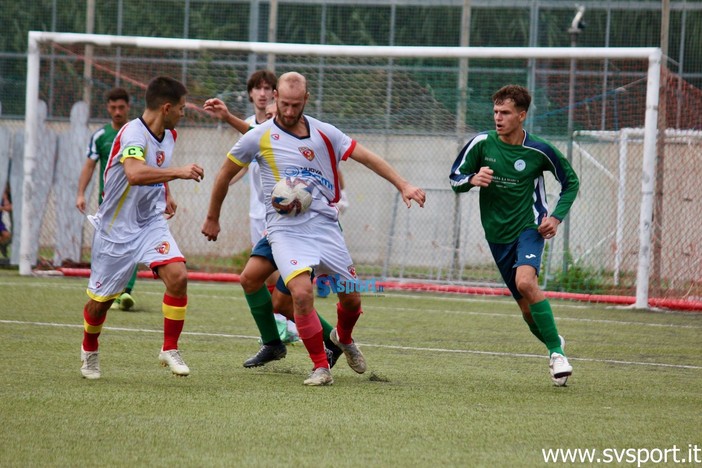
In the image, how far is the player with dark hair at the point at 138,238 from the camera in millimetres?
6797

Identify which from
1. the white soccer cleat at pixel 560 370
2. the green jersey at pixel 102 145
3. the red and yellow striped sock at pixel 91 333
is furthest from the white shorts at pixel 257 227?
the white soccer cleat at pixel 560 370

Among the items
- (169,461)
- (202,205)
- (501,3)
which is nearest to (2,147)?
(202,205)

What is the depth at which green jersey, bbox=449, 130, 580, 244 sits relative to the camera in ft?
24.3

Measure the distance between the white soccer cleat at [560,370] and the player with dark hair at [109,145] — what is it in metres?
5.35

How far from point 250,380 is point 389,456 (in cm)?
236

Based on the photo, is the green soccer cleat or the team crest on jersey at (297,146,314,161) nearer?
the team crest on jersey at (297,146,314,161)

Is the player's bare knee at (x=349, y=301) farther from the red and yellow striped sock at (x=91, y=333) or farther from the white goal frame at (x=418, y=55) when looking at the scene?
the white goal frame at (x=418, y=55)

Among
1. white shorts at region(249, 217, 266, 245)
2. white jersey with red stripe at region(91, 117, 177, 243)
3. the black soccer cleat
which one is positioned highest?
white jersey with red stripe at region(91, 117, 177, 243)

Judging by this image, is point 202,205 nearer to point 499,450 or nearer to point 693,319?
point 693,319

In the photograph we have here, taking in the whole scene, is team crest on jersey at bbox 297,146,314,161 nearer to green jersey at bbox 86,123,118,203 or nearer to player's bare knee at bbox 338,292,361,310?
player's bare knee at bbox 338,292,361,310

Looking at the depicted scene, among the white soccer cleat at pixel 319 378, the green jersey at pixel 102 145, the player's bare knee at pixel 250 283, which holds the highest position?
the green jersey at pixel 102 145

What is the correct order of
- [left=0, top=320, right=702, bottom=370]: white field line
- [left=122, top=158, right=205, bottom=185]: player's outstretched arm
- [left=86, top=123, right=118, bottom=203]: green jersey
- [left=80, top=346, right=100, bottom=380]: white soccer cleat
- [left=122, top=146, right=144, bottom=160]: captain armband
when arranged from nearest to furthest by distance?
[left=122, top=158, right=205, bottom=185]: player's outstretched arm
[left=122, top=146, right=144, bottom=160]: captain armband
[left=80, top=346, right=100, bottom=380]: white soccer cleat
[left=0, top=320, right=702, bottom=370]: white field line
[left=86, top=123, right=118, bottom=203]: green jersey

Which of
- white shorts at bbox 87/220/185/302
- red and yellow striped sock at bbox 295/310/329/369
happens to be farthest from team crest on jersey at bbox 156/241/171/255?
red and yellow striped sock at bbox 295/310/329/369

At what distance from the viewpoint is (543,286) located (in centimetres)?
1480
